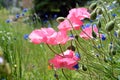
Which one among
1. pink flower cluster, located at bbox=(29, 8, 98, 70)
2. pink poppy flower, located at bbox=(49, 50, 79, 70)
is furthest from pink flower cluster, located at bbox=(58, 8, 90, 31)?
pink poppy flower, located at bbox=(49, 50, 79, 70)

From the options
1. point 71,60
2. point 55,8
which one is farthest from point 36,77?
point 55,8

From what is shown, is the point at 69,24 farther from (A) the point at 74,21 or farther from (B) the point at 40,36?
(B) the point at 40,36

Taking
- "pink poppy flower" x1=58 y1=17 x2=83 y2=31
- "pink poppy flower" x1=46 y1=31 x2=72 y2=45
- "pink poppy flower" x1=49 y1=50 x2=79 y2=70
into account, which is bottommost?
"pink poppy flower" x1=49 y1=50 x2=79 y2=70

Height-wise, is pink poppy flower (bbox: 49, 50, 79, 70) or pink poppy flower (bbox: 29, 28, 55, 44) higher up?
pink poppy flower (bbox: 29, 28, 55, 44)

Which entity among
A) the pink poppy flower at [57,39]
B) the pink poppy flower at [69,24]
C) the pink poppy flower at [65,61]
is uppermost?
the pink poppy flower at [69,24]

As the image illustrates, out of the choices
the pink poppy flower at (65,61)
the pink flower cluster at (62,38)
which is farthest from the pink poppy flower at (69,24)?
the pink poppy flower at (65,61)

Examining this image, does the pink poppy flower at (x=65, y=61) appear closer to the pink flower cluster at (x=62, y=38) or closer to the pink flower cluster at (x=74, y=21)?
the pink flower cluster at (x=62, y=38)

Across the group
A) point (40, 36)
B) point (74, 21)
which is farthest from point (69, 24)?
point (40, 36)

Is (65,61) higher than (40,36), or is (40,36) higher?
(40,36)

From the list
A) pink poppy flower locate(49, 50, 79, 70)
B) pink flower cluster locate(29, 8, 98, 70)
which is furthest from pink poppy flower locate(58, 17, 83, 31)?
pink poppy flower locate(49, 50, 79, 70)

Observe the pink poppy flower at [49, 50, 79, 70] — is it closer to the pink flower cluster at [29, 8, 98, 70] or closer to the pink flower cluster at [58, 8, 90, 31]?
the pink flower cluster at [29, 8, 98, 70]

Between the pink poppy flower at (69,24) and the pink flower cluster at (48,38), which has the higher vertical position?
the pink poppy flower at (69,24)

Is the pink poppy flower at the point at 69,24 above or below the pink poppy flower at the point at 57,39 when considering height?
above

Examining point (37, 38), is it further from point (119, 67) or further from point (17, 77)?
point (17, 77)
